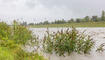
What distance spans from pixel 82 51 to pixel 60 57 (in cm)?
101

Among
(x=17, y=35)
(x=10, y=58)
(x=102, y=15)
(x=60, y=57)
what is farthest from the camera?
(x=102, y=15)

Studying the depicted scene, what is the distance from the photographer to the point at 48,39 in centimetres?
603

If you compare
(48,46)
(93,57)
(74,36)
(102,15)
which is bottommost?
(93,57)

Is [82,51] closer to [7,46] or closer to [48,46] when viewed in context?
[48,46]

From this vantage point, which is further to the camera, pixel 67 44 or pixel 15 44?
pixel 15 44

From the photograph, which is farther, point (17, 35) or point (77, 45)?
point (17, 35)

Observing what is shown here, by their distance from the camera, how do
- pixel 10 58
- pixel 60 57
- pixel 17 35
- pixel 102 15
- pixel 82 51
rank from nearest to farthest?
A: pixel 10 58 < pixel 60 57 < pixel 82 51 < pixel 17 35 < pixel 102 15

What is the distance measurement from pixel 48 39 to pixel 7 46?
5.33 feet

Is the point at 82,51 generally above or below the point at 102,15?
below

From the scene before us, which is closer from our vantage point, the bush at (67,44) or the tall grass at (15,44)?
the tall grass at (15,44)

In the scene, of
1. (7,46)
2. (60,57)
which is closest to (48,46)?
(60,57)

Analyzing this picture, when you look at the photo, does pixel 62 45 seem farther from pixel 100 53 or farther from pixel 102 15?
pixel 102 15

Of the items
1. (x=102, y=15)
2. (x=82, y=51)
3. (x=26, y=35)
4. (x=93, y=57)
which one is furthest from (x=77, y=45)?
(x=102, y=15)

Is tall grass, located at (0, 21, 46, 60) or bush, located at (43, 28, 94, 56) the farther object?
bush, located at (43, 28, 94, 56)
